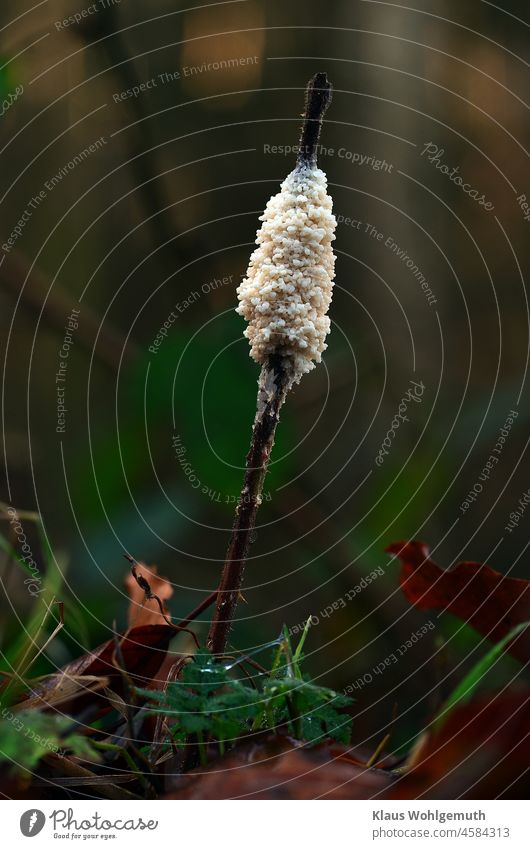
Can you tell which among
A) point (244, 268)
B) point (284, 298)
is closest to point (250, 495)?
point (284, 298)

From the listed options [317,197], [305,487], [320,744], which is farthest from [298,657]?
[305,487]

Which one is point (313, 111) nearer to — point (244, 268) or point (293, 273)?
point (293, 273)

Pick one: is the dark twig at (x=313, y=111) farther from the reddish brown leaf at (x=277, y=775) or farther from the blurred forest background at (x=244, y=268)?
the blurred forest background at (x=244, y=268)

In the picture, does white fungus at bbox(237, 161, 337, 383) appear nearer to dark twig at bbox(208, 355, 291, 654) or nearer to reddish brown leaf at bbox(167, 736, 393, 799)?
dark twig at bbox(208, 355, 291, 654)

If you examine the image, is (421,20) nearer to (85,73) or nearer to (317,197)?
(85,73)

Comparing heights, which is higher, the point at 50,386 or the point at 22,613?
the point at 50,386

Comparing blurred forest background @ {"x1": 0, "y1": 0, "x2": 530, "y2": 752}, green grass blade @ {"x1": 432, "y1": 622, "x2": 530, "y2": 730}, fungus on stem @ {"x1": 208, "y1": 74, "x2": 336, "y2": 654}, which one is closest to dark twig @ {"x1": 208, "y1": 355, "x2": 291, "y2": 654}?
fungus on stem @ {"x1": 208, "y1": 74, "x2": 336, "y2": 654}
